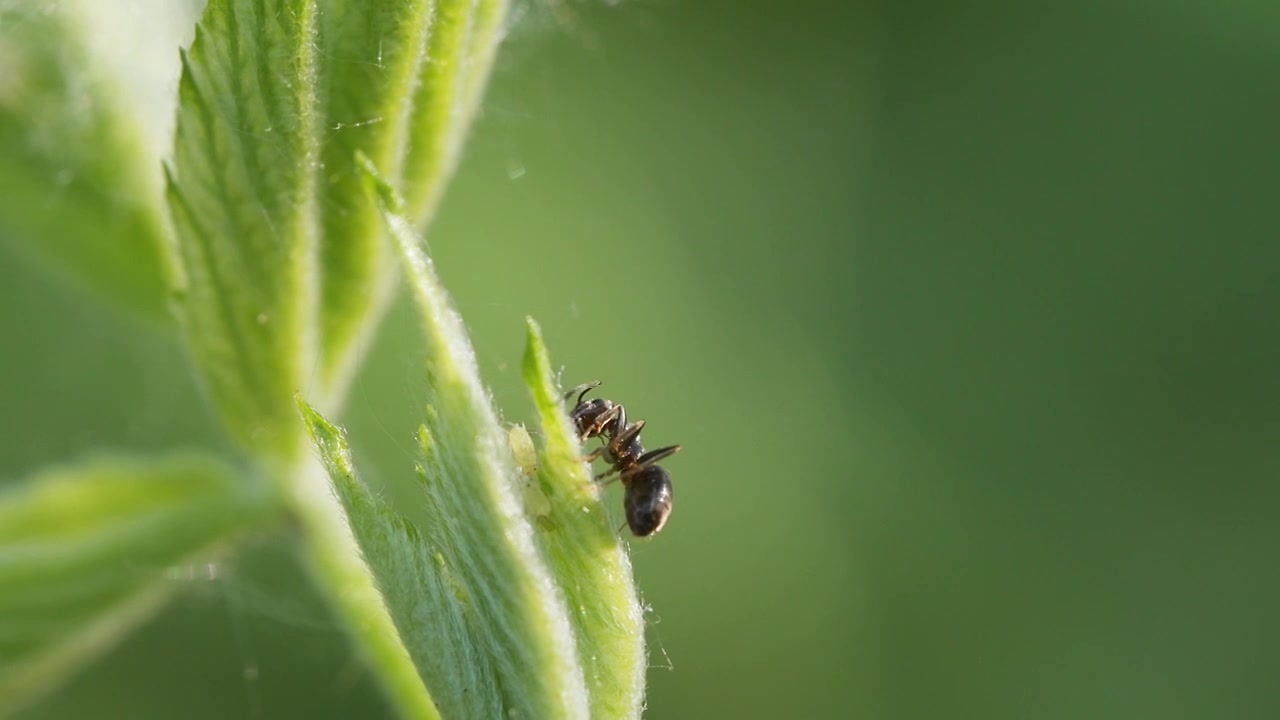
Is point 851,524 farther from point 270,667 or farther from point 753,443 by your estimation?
point 270,667

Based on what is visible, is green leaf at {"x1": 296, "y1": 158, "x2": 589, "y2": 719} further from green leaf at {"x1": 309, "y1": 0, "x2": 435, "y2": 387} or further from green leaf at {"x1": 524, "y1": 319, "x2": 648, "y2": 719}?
green leaf at {"x1": 309, "y1": 0, "x2": 435, "y2": 387}

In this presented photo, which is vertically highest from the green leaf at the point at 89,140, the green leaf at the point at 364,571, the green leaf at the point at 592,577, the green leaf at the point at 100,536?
the green leaf at the point at 89,140

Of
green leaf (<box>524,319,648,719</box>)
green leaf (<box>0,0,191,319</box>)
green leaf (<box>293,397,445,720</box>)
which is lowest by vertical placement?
green leaf (<box>524,319,648,719</box>)

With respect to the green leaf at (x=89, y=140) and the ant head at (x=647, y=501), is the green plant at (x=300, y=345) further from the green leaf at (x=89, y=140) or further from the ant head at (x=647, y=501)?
the ant head at (x=647, y=501)

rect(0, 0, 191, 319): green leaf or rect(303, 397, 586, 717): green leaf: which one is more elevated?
rect(0, 0, 191, 319): green leaf

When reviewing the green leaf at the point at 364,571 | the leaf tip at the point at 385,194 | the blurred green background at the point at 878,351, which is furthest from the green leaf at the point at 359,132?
the blurred green background at the point at 878,351

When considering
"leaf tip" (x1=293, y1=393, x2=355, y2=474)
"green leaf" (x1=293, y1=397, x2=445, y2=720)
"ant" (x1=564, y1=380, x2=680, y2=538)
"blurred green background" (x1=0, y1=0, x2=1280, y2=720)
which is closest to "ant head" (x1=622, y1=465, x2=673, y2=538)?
"ant" (x1=564, y1=380, x2=680, y2=538)
